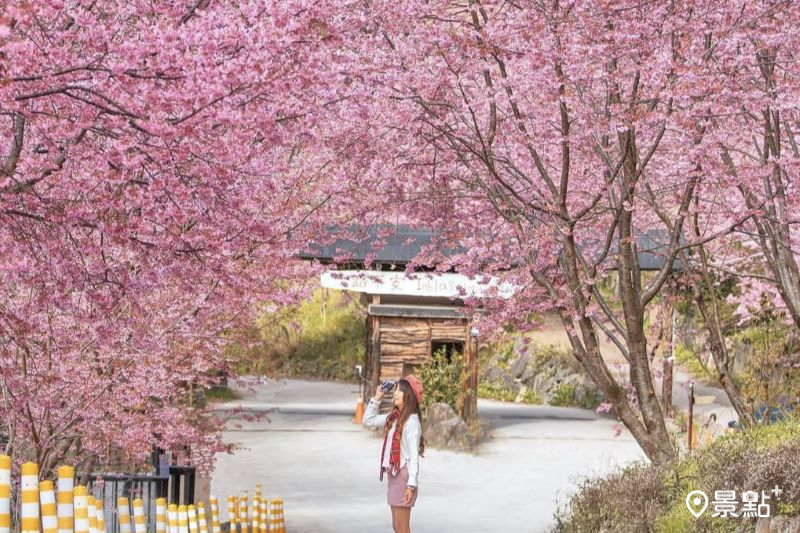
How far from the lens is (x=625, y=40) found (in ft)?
33.2

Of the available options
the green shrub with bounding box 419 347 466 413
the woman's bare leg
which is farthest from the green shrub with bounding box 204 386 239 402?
the woman's bare leg

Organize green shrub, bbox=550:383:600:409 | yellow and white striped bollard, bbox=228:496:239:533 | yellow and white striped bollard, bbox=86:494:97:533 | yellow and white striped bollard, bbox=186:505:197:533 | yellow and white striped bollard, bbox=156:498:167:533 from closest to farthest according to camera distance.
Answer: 1. yellow and white striped bollard, bbox=86:494:97:533
2. yellow and white striped bollard, bbox=156:498:167:533
3. yellow and white striped bollard, bbox=186:505:197:533
4. yellow and white striped bollard, bbox=228:496:239:533
5. green shrub, bbox=550:383:600:409

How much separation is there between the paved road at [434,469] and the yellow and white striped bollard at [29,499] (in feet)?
25.2

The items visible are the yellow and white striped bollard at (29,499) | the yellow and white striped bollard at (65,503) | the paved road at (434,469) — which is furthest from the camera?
the paved road at (434,469)

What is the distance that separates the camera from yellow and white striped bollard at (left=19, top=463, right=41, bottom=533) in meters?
5.55

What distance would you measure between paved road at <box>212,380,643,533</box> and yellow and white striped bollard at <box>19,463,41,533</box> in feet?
25.2

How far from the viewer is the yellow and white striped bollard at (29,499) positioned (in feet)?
18.2

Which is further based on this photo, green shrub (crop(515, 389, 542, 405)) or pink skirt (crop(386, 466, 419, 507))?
green shrub (crop(515, 389, 542, 405))

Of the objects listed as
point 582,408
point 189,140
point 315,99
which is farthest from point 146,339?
point 582,408

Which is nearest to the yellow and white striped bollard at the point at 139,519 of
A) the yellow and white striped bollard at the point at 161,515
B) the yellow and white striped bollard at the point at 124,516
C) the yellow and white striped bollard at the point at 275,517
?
the yellow and white striped bollard at the point at 124,516

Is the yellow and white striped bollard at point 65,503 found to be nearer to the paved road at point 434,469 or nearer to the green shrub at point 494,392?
the paved road at point 434,469

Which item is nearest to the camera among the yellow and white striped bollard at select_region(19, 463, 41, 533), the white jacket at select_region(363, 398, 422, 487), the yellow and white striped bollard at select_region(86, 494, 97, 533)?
the yellow and white striped bollard at select_region(19, 463, 41, 533)

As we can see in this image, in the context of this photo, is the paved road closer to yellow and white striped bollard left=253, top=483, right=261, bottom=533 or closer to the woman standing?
yellow and white striped bollard left=253, top=483, right=261, bottom=533

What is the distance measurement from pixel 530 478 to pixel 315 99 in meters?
12.2
